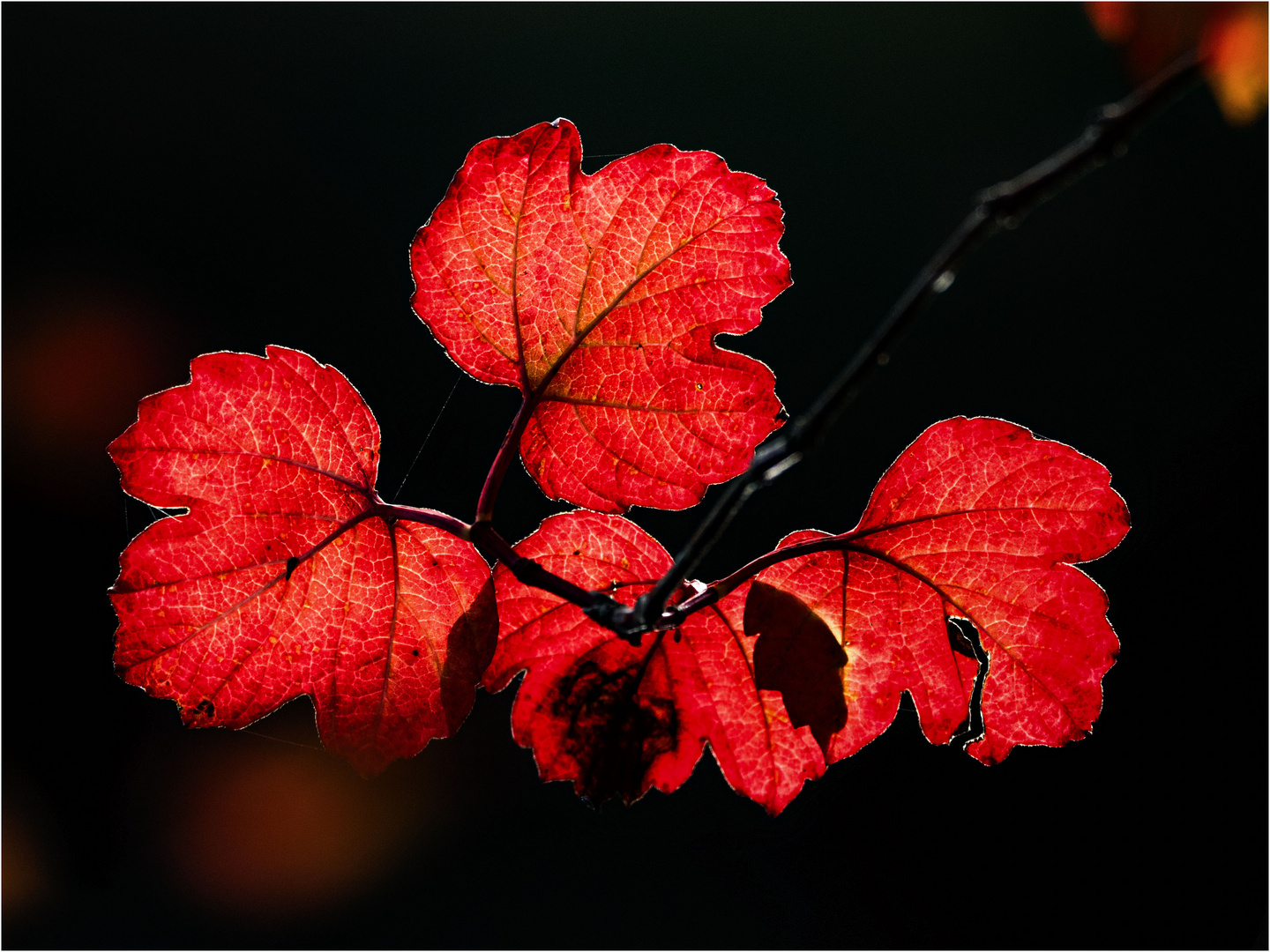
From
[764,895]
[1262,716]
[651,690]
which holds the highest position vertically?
[651,690]

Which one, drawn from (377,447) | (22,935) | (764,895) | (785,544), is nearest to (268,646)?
(377,447)

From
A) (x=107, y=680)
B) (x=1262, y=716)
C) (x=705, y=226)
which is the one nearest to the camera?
(x=705, y=226)

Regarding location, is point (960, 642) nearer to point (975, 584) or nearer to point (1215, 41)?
point (975, 584)

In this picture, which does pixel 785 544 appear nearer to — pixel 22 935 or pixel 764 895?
pixel 764 895

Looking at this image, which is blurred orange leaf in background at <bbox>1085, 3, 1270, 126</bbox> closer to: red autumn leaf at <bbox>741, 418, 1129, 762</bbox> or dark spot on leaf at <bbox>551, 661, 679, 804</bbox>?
red autumn leaf at <bbox>741, 418, 1129, 762</bbox>

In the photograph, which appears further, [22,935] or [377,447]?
[22,935]

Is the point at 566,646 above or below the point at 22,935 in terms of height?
above
